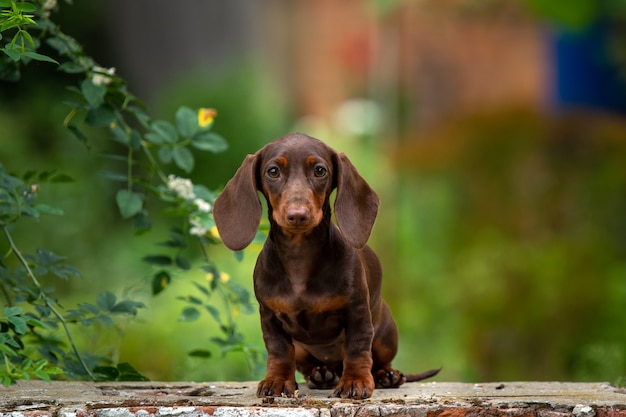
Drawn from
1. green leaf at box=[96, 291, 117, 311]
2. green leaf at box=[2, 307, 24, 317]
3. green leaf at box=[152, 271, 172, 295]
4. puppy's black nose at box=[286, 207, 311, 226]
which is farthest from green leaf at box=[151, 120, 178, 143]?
puppy's black nose at box=[286, 207, 311, 226]

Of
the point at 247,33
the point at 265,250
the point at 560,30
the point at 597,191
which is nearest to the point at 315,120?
the point at 247,33

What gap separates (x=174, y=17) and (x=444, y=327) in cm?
553

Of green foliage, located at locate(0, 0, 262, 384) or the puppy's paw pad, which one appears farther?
green foliage, located at locate(0, 0, 262, 384)

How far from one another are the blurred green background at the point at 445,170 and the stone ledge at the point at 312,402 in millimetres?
1502

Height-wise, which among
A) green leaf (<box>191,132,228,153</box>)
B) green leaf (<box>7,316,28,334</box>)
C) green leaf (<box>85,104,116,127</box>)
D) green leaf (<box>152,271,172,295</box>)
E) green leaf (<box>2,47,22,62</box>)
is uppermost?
green leaf (<box>2,47,22,62</box>)

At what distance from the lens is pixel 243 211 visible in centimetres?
325

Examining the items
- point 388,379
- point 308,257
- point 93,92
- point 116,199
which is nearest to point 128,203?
point 116,199

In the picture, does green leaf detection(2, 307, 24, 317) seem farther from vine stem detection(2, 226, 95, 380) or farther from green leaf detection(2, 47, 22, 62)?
green leaf detection(2, 47, 22, 62)

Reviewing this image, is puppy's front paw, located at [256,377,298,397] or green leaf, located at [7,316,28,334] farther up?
green leaf, located at [7,316,28,334]

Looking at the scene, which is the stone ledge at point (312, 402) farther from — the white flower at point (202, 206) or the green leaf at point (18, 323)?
the white flower at point (202, 206)

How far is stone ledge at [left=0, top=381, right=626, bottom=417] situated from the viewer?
299 cm

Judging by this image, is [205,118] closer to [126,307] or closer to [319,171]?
[126,307]

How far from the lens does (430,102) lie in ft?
A: 30.7

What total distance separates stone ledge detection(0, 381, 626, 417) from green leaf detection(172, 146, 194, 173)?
3.08ft
